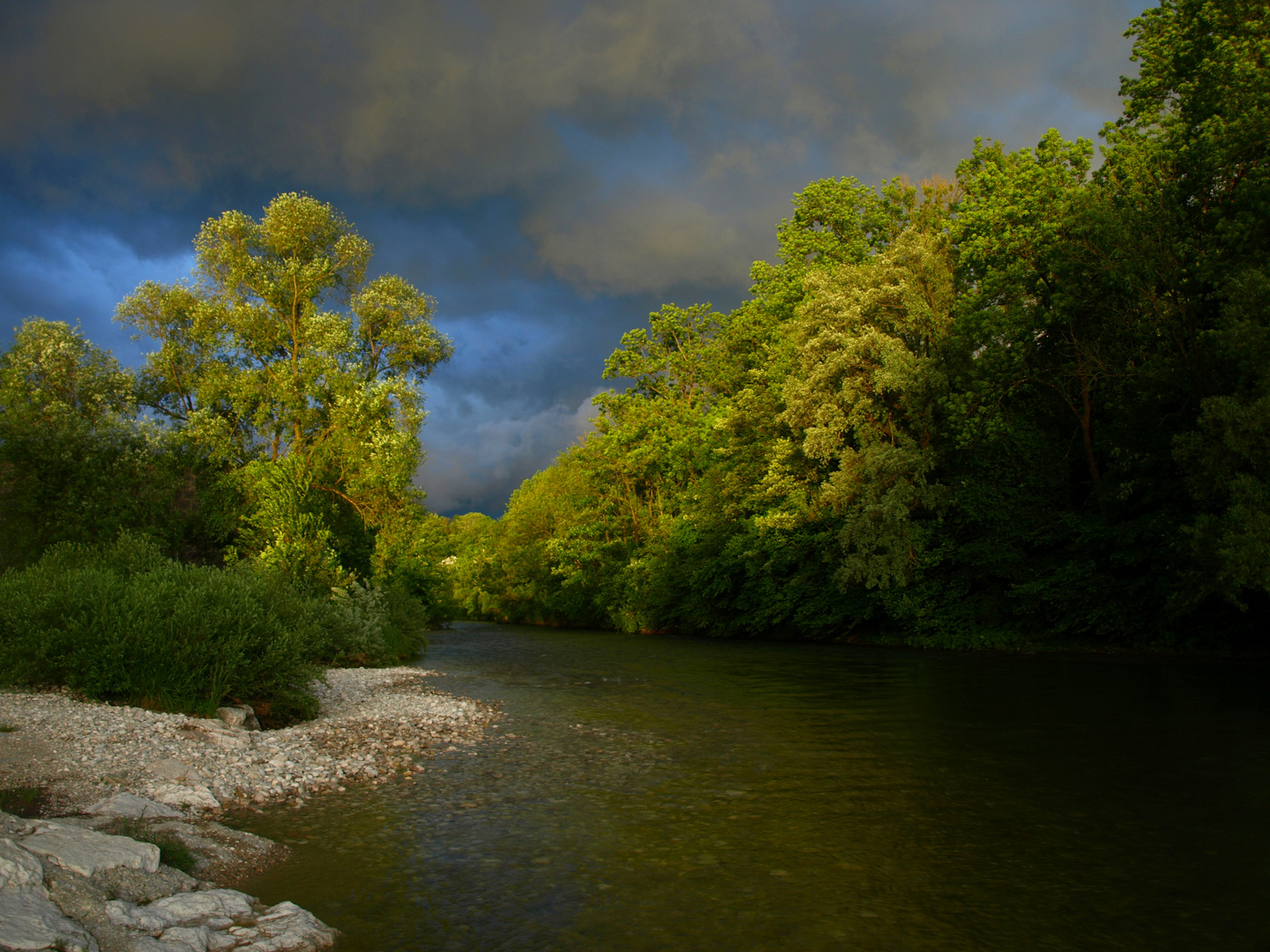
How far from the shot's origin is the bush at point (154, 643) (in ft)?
42.6

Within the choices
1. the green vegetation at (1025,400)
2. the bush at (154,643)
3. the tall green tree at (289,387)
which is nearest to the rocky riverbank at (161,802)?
the bush at (154,643)

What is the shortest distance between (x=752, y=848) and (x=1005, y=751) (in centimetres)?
682

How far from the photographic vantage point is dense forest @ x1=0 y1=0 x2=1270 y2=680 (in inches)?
995

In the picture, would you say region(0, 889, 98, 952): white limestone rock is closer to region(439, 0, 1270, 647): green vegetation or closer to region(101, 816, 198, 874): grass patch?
region(101, 816, 198, 874): grass patch

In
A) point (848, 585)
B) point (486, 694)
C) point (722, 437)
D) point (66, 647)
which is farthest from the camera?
point (722, 437)

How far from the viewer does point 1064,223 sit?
96.7ft

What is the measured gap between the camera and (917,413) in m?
34.3

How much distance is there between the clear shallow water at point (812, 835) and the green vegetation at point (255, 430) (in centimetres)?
1157

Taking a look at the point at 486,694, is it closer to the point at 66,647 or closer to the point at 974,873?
the point at 66,647

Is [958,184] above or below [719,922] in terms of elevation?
above

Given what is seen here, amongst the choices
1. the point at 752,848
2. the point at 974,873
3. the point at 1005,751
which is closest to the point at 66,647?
the point at 752,848

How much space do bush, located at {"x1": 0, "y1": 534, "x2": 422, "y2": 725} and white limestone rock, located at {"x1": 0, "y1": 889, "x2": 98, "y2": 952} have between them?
26.8 ft

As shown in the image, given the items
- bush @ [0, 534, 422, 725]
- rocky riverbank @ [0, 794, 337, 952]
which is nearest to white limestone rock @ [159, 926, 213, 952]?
rocky riverbank @ [0, 794, 337, 952]

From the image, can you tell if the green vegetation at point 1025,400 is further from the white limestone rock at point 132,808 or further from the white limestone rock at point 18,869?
the white limestone rock at point 18,869
